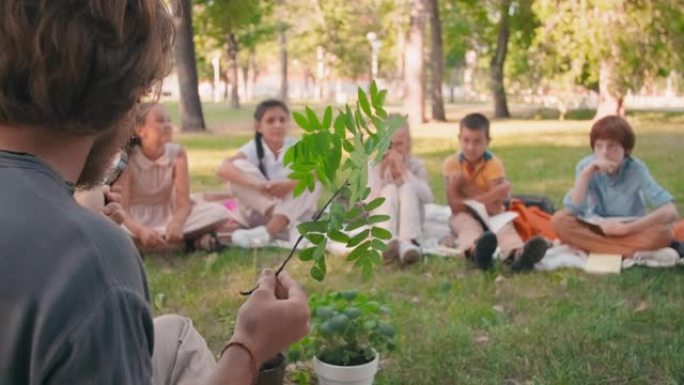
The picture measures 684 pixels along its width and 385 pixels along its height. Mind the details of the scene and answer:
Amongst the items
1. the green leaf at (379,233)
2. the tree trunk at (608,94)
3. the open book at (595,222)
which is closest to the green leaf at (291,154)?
the green leaf at (379,233)

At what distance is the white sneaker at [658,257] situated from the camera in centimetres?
480

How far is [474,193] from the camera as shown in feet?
18.8

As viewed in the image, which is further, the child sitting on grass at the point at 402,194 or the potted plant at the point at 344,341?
the child sitting on grass at the point at 402,194

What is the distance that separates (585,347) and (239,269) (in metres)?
2.36

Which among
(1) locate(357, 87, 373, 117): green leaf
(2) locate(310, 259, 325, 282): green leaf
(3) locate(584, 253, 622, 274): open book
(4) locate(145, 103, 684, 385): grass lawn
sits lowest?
(4) locate(145, 103, 684, 385): grass lawn

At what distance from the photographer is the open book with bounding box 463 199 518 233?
5.23 meters

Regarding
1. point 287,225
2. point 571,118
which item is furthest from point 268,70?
point 287,225

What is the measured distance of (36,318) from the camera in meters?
0.95

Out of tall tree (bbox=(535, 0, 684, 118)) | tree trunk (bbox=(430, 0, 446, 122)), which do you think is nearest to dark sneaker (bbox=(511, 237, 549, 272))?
tall tree (bbox=(535, 0, 684, 118))

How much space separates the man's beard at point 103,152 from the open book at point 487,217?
414cm

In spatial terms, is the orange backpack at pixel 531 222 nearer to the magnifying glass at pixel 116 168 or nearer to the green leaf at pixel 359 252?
the green leaf at pixel 359 252

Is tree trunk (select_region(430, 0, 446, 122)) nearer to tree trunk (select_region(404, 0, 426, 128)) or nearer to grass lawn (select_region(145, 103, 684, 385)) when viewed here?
tree trunk (select_region(404, 0, 426, 128))

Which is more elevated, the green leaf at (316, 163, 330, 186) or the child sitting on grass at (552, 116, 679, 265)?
the green leaf at (316, 163, 330, 186)

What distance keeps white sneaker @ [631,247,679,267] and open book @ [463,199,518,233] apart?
92cm
